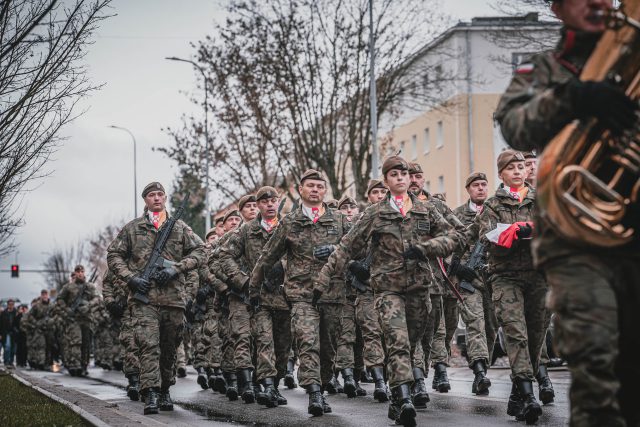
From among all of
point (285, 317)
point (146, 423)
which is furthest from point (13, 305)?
point (146, 423)

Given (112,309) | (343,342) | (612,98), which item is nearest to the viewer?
(612,98)

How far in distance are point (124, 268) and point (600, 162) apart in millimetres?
7835

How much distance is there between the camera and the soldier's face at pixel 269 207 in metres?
12.3

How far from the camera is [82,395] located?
509 inches

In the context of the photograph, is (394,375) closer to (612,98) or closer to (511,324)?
(511,324)

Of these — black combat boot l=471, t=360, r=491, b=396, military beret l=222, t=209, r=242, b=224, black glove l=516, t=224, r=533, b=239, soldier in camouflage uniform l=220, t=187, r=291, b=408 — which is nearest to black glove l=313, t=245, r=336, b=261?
soldier in camouflage uniform l=220, t=187, r=291, b=408

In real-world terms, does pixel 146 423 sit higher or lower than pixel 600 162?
lower

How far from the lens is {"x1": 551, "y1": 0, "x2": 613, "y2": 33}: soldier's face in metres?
4.21

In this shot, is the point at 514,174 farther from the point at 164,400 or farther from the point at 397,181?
the point at 164,400

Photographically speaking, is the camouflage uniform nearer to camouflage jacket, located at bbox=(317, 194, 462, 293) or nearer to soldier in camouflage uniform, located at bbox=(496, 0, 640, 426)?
camouflage jacket, located at bbox=(317, 194, 462, 293)

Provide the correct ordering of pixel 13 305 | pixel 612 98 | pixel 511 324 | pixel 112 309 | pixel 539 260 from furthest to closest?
pixel 13 305 < pixel 112 309 < pixel 511 324 < pixel 539 260 < pixel 612 98

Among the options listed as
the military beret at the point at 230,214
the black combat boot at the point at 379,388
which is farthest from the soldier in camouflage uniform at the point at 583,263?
the military beret at the point at 230,214

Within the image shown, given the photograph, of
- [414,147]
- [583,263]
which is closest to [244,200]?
[583,263]

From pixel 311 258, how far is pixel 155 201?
200 centimetres
